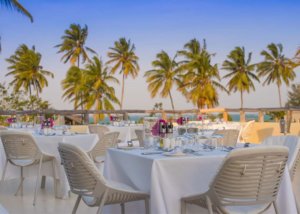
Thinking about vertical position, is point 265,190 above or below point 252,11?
below

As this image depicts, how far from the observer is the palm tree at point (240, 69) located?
35.4 meters

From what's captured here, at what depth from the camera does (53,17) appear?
825 inches

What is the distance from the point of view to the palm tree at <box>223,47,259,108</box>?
3538cm

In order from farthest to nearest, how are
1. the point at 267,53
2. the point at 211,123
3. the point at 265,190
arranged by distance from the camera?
the point at 267,53, the point at 211,123, the point at 265,190

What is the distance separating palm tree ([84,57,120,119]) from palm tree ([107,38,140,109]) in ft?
5.15

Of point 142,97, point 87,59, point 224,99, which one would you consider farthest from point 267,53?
point 87,59

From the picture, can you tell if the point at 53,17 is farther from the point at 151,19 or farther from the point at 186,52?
the point at 186,52

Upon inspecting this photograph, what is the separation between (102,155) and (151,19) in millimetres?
Result: 17019

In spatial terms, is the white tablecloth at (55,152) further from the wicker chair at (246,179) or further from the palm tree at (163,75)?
the palm tree at (163,75)

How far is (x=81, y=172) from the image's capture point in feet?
9.71

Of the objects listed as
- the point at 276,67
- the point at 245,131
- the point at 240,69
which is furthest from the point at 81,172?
the point at 276,67

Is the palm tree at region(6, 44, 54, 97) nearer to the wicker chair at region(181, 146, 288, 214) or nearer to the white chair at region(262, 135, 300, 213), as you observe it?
the white chair at region(262, 135, 300, 213)

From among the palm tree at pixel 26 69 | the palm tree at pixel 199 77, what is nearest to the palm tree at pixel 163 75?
the palm tree at pixel 199 77

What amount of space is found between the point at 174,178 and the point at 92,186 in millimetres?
531
